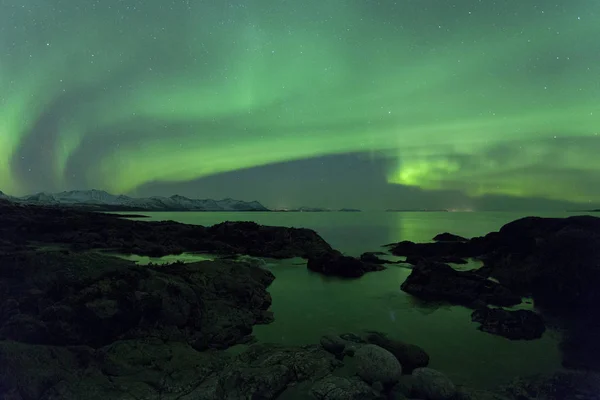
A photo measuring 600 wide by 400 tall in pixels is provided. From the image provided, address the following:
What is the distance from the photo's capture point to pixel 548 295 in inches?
791

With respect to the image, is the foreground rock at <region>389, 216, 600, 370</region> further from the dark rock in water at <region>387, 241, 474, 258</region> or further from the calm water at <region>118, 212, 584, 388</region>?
the dark rock in water at <region>387, 241, 474, 258</region>

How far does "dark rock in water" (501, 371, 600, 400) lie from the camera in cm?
927

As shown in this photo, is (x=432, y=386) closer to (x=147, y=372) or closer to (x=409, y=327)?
(x=409, y=327)

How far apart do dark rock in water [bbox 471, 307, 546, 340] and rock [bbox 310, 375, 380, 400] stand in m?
8.98

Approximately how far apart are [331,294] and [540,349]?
38.2 feet

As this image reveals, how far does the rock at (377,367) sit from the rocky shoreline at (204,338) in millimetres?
34

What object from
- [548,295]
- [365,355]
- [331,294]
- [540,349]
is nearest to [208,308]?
[365,355]

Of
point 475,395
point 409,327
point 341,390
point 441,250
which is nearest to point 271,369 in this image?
point 341,390

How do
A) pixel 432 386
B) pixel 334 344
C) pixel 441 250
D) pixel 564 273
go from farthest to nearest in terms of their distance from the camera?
1. pixel 441 250
2. pixel 564 273
3. pixel 334 344
4. pixel 432 386

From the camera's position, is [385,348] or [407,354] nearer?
[407,354]

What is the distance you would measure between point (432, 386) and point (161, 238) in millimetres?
40414

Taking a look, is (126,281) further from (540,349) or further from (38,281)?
(540,349)

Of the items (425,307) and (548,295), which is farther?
(548,295)

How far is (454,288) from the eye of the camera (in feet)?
68.4
